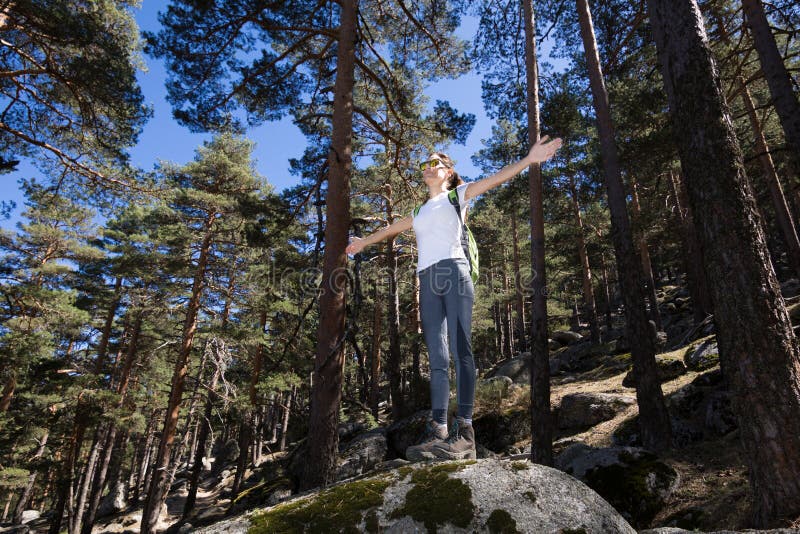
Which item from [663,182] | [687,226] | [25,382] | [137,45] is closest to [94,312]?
[25,382]

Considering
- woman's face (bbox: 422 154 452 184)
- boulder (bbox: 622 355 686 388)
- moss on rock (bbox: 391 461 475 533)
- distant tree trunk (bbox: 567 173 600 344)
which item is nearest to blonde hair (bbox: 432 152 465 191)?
woman's face (bbox: 422 154 452 184)

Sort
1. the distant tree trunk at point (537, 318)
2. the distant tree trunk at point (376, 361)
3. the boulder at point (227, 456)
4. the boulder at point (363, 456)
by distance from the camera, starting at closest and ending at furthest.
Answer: the distant tree trunk at point (537, 318) < the boulder at point (363, 456) < the distant tree trunk at point (376, 361) < the boulder at point (227, 456)

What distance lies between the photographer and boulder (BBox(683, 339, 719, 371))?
921cm

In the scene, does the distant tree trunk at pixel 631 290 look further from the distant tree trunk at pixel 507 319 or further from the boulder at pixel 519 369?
the distant tree trunk at pixel 507 319

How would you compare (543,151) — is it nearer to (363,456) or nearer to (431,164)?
(431,164)

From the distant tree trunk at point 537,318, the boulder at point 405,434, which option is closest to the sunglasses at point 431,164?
the distant tree trunk at point 537,318

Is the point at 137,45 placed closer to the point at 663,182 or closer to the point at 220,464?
the point at 663,182

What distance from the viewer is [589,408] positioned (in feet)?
30.9

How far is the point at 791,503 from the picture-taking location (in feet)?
9.37

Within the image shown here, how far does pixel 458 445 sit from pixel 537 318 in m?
5.24

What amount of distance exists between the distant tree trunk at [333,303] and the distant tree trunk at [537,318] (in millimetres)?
4254

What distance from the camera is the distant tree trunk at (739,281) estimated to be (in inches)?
117

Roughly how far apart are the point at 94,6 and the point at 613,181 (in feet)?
38.7

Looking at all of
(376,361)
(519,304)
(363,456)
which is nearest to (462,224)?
(363,456)
